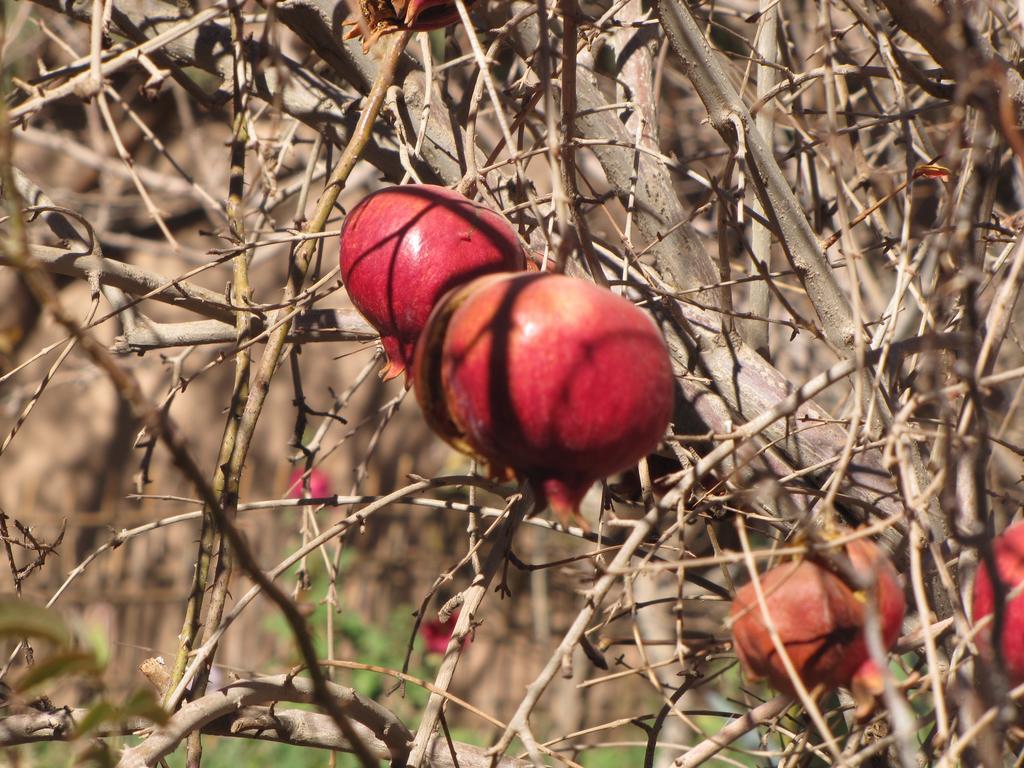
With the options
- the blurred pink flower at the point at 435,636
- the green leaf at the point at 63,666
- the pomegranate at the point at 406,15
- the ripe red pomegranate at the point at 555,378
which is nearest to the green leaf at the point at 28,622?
the green leaf at the point at 63,666

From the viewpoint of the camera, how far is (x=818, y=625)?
2.43ft

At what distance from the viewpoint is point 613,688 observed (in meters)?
5.53

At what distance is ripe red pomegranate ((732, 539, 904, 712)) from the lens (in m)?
0.74

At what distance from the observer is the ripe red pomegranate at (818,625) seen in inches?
29.2

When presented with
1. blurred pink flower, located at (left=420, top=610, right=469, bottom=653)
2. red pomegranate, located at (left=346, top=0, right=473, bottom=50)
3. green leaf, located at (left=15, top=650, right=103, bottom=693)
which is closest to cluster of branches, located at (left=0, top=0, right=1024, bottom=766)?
red pomegranate, located at (left=346, top=0, right=473, bottom=50)

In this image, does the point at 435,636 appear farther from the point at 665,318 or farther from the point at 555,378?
the point at 555,378

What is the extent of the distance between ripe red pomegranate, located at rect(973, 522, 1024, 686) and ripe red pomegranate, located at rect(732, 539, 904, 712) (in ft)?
0.25

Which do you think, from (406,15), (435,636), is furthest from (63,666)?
(435,636)

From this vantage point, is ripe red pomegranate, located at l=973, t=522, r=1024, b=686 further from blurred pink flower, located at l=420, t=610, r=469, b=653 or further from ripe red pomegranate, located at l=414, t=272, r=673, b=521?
blurred pink flower, located at l=420, t=610, r=469, b=653

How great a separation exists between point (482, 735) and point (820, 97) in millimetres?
3461

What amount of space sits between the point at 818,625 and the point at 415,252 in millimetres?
441

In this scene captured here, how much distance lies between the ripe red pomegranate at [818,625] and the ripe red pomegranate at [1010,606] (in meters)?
Answer: 0.08

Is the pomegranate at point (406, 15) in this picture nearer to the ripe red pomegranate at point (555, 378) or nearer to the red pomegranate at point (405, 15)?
the red pomegranate at point (405, 15)

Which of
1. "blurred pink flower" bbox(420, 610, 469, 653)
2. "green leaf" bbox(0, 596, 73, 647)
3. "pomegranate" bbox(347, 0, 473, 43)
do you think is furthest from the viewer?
"blurred pink flower" bbox(420, 610, 469, 653)
